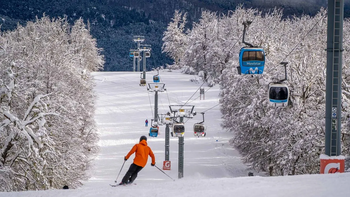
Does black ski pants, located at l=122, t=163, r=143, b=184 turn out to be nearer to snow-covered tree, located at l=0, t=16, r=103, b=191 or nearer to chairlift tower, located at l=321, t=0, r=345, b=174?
chairlift tower, located at l=321, t=0, r=345, b=174

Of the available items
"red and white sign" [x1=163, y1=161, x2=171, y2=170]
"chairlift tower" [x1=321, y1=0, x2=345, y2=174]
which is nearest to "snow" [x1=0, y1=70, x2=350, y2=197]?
"red and white sign" [x1=163, y1=161, x2=171, y2=170]

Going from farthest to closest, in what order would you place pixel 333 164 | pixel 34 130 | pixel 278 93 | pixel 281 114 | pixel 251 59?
1. pixel 281 114
2. pixel 34 130
3. pixel 251 59
4. pixel 278 93
5. pixel 333 164

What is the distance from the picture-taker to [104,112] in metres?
53.8

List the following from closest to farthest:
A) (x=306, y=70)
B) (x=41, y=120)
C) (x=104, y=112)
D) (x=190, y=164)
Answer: (x=41, y=120) → (x=306, y=70) → (x=190, y=164) → (x=104, y=112)

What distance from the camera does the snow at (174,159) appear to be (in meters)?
9.77

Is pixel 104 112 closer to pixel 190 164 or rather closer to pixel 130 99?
pixel 130 99

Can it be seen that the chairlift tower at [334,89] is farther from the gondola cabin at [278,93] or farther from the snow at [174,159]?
the gondola cabin at [278,93]

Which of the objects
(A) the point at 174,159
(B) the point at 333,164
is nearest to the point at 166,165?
(A) the point at 174,159

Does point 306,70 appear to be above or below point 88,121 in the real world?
above

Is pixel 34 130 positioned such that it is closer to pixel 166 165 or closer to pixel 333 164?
pixel 166 165

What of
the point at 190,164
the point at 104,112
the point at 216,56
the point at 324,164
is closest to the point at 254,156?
the point at 190,164

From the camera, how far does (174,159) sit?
3638 cm

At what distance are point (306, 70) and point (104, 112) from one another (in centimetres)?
3029

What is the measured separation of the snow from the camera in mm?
9766
